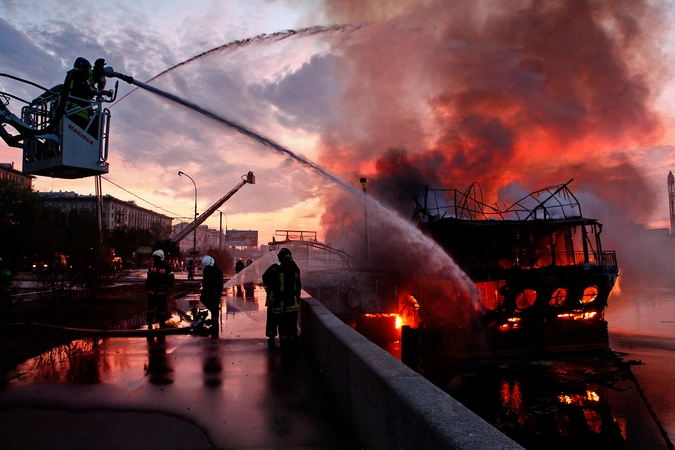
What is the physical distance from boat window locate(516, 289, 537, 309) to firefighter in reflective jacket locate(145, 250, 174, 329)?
1466cm

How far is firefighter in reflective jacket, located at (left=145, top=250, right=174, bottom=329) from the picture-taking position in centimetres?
948

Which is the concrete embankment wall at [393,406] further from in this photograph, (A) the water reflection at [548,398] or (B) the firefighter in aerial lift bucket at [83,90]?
(A) the water reflection at [548,398]

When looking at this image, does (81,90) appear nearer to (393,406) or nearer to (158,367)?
(158,367)

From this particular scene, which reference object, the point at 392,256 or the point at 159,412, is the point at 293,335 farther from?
the point at 392,256

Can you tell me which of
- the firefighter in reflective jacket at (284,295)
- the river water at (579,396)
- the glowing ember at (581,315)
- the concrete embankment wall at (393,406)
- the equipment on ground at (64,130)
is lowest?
the river water at (579,396)

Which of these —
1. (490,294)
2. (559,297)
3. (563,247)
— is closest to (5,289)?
(490,294)

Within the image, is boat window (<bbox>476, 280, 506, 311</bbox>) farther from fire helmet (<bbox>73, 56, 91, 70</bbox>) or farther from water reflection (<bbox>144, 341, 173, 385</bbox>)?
fire helmet (<bbox>73, 56, 91, 70</bbox>)

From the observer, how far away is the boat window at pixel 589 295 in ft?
61.3

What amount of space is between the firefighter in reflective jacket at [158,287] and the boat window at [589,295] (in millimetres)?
17377

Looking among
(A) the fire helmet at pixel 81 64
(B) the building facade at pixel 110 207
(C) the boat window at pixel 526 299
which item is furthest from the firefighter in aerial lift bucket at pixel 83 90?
(B) the building facade at pixel 110 207

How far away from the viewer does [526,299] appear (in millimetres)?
18578

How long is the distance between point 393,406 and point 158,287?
8.33 metres

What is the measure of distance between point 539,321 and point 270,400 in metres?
17.3

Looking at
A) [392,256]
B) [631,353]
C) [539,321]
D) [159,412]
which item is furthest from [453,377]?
[159,412]
